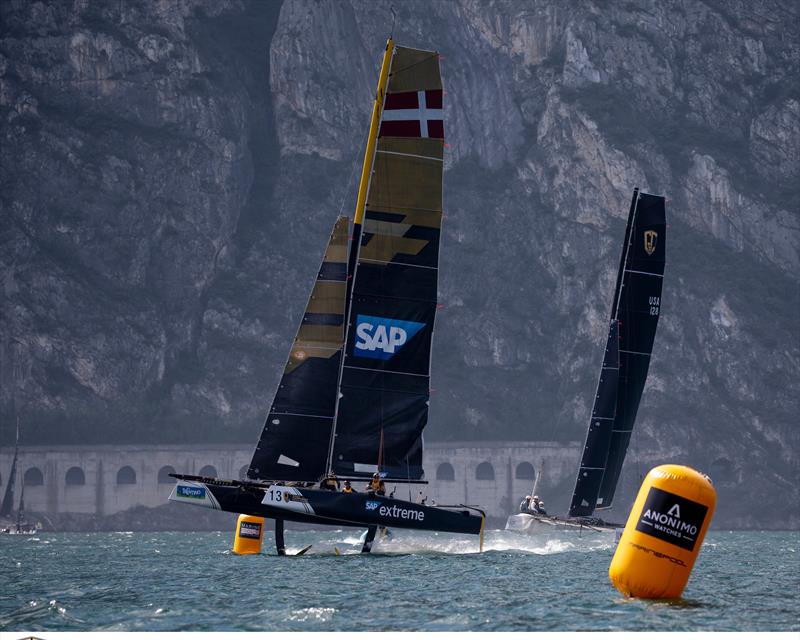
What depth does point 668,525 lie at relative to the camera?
792 inches

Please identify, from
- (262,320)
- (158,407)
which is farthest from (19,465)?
(262,320)

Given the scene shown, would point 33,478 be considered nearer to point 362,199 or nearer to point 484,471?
point 484,471

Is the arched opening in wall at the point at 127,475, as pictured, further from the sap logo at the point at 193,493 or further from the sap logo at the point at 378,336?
the sap logo at the point at 193,493

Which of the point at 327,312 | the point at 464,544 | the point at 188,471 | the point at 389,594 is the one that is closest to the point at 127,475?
the point at 188,471

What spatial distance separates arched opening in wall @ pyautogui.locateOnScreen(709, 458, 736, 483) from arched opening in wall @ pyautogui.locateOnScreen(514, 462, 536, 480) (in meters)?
15.6

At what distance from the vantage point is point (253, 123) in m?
144

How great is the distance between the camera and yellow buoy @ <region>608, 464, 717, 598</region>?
20109 millimetres

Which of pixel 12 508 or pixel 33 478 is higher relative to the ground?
pixel 33 478

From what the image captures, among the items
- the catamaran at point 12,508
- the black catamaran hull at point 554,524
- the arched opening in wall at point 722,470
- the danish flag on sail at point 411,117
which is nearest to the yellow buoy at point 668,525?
the danish flag on sail at point 411,117

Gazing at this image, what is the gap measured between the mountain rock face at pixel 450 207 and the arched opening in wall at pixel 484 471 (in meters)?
6.31

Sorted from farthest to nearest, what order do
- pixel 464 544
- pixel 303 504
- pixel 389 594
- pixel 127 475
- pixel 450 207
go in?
1. pixel 450 207
2. pixel 127 475
3. pixel 464 544
4. pixel 303 504
5. pixel 389 594

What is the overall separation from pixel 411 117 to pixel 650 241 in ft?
55.0

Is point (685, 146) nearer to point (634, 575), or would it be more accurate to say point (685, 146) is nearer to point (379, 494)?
point (379, 494)

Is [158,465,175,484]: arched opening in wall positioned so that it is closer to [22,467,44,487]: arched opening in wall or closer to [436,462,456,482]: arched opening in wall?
[22,467,44,487]: arched opening in wall
